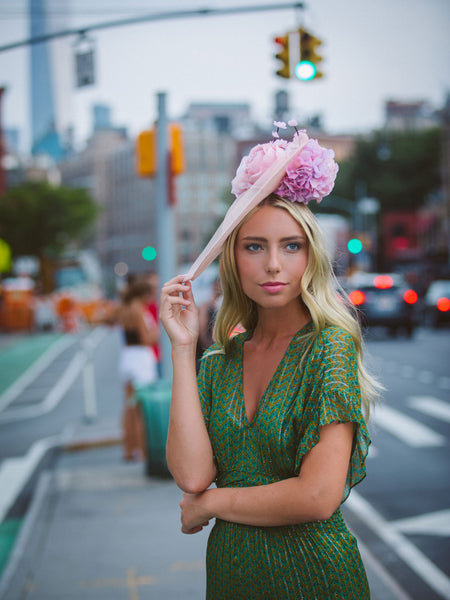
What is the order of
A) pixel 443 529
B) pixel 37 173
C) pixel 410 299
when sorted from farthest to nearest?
1. pixel 37 173
2. pixel 410 299
3. pixel 443 529

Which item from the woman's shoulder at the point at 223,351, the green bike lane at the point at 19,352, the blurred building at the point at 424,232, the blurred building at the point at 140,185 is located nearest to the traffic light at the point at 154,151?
the woman's shoulder at the point at 223,351

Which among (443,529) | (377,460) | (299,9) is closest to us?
(443,529)

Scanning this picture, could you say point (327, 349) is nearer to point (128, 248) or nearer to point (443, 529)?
point (443, 529)

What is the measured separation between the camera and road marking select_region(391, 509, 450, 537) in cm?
500

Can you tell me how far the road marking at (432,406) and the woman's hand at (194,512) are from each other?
7.68 metres

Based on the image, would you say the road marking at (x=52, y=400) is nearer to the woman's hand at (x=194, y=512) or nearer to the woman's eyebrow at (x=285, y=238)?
the woman's hand at (x=194, y=512)

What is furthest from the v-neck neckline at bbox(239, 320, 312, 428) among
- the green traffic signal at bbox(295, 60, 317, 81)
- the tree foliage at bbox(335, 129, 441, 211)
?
the tree foliage at bbox(335, 129, 441, 211)

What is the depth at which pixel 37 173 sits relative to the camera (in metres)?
97.4

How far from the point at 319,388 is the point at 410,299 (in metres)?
19.1

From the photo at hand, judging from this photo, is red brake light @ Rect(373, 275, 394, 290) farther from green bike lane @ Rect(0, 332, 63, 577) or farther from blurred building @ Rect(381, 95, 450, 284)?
blurred building @ Rect(381, 95, 450, 284)

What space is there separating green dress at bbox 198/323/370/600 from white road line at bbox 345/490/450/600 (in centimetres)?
257

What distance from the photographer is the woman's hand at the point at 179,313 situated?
6.06 ft

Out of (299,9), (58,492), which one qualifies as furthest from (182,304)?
(299,9)

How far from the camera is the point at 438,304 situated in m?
22.5
